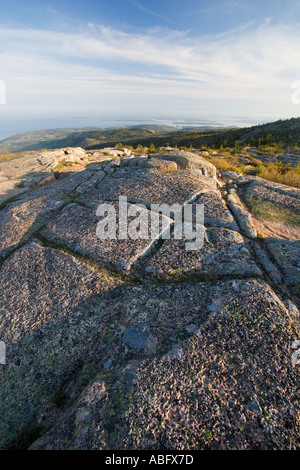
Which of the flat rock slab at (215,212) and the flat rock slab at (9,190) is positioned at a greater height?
the flat rock slab at (215,212)

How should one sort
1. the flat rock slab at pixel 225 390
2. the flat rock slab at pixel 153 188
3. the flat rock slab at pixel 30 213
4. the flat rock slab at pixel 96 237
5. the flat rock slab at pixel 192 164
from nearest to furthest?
the flat rock slab at pixel 225 390
the flat rock slab at pixel 96 237
the flat rock slab at pixel 30 213
the flat rock slab at pixel 153 188
the flat rock slab at pixel 192 164

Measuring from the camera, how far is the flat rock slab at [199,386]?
1.84m

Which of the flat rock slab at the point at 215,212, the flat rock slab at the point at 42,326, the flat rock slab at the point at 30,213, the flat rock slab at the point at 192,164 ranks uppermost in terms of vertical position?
the flat rock slab at the point at 192,164

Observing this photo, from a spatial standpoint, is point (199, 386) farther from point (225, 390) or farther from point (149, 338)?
point (149, 338)

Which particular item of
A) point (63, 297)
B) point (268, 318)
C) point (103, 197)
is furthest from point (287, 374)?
point (103, 197)

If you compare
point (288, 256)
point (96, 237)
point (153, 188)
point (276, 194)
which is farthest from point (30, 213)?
point (276, 194)

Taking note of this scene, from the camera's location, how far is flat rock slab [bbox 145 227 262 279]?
3.41 m

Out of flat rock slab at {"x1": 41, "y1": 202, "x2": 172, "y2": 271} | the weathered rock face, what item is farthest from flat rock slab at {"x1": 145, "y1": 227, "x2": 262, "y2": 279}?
flat rock slab at {"x1": 41, "y1": 202, "x2": 172, "y2": 271}

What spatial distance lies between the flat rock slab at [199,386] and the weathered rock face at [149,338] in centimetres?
1

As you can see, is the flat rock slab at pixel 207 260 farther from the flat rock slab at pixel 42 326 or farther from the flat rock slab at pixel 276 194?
the flat rock slab at pixel 276 194

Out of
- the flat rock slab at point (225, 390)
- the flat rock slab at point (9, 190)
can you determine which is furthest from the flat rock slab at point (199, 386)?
the flat rock slab at point (9, 190)

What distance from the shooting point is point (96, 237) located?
171 inches

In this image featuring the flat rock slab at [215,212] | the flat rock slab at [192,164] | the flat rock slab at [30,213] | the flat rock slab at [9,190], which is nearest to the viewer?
the flat rock slab at [215,212]

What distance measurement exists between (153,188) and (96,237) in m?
2.33
